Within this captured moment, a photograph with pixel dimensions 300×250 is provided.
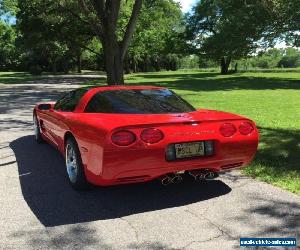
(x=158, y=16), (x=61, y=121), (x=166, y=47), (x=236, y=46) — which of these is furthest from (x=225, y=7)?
(x=61, y=121)

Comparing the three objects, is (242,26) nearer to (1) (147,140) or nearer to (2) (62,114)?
(2) (62,114)

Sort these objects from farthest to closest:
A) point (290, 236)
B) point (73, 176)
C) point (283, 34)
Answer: point (283, 34), point (73, 176), point (290, 236)

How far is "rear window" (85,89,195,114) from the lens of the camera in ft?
18.0

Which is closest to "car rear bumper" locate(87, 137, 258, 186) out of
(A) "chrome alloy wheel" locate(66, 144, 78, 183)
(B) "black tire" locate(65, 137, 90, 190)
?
(B) "black tire" locate(65, 137, 90, 190)

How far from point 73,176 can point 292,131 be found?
18.2 feet

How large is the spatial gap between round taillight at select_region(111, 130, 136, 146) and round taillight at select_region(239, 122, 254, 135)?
1358 millimetres

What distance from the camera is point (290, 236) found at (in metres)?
3.89

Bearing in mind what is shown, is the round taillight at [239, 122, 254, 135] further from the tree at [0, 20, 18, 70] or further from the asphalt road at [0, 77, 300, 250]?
the tree at [0, 20, 18, 70]

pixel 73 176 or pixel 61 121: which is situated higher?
pixel 61 121

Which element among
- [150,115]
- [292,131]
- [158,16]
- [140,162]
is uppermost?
[158,16]

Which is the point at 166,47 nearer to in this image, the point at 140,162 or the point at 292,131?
the point at 292,131

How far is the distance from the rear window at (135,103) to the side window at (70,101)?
0.46 meters

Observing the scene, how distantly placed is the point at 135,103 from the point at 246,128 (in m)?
1.41

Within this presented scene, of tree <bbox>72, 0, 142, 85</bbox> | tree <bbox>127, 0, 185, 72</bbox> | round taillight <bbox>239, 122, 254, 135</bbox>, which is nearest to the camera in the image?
round taillight <bbox>239, 122, 254, 135</bbox>
